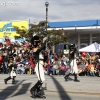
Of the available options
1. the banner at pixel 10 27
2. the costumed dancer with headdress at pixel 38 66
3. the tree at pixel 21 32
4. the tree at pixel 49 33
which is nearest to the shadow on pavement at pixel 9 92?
the costumed dancer with headdress at pixel 38 66

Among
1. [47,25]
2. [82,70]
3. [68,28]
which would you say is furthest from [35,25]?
[82,70]

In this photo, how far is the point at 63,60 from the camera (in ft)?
71.5

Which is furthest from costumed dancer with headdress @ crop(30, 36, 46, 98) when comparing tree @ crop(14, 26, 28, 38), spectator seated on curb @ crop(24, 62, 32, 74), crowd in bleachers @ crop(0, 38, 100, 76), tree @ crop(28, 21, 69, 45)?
tree @ crop(14, 26, 28, 38)

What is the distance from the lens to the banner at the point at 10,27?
33.5 metres

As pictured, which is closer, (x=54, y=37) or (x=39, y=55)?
(x=39, y=55)

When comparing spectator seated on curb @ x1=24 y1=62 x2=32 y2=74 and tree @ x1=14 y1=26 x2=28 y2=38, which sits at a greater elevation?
tree @ x1=14 y1=26 x2=28 y2=38

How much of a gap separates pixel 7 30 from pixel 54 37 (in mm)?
7646

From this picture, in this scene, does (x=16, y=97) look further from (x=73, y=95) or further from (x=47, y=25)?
(x=47, y=25)

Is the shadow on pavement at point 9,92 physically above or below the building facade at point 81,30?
below

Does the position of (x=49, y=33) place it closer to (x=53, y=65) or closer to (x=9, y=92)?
(x=53, y=65)

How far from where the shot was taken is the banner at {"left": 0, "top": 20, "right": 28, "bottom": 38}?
33.5m

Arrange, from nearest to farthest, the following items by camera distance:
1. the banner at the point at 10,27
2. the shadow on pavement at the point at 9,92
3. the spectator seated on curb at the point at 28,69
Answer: the shadow on pavement at the point at 9,92 < the spectator seated on curb at the point at 28,69 < the banner at the point at 10,27

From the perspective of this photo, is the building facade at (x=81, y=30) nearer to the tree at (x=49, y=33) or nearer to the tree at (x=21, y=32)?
the tree at (x=49, y=33)

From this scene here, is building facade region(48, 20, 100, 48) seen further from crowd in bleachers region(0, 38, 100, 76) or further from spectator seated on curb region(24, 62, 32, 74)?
spectator seated on curb region(24, 62, 32, 74)
